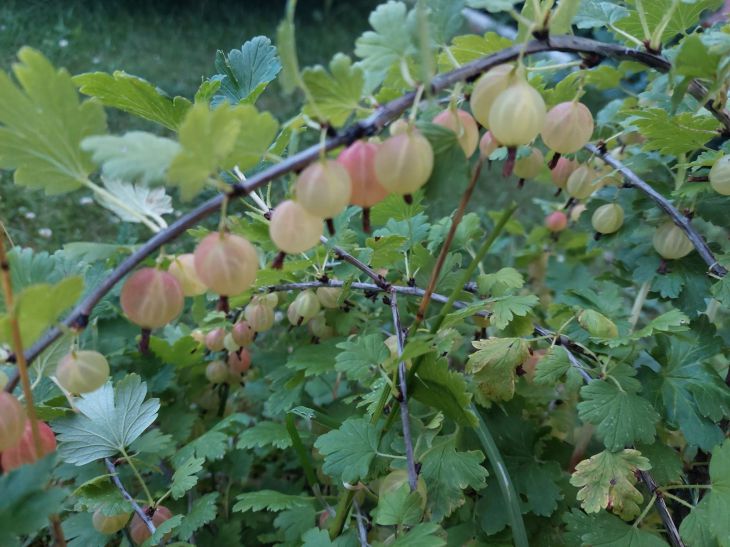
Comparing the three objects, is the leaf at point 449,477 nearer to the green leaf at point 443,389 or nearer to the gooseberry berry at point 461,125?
the green leaf at point 443,389

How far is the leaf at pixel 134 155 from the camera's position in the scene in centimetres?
38

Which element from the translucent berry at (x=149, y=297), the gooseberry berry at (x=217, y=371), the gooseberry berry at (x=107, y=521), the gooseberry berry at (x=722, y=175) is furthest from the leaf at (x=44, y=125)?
the gooseberry berry at (x=722, y=175)

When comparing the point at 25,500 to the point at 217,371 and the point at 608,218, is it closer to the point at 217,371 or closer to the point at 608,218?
the point at 217,371

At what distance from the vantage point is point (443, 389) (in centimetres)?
63

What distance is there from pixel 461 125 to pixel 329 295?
1.41ft

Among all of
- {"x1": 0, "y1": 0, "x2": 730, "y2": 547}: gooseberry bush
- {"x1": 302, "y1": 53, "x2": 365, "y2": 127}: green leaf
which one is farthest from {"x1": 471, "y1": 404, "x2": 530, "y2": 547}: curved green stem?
{"x1": 302, "y1": 53, "x2": 365, "y2": 127}: green leaf

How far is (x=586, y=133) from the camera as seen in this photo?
56cm

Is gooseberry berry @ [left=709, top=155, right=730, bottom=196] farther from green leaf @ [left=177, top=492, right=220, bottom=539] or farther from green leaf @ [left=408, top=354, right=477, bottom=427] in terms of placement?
green leaf @ [left=177, top=492, right=220, bottom=539]

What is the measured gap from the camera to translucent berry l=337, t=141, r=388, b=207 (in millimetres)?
439

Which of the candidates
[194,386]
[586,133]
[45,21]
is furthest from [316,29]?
[586,133]

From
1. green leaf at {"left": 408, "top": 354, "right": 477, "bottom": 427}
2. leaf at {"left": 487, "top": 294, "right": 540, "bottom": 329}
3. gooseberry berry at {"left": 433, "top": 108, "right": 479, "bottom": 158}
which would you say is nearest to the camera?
gooseberry berry at {"left": 433, "top": 108, "right": 479, "bottom": 158}

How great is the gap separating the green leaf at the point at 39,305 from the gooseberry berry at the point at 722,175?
70cm

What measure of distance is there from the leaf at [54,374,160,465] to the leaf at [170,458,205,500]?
73 mm

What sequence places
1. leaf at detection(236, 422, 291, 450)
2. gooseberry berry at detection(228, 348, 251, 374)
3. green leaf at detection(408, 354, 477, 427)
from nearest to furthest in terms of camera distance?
1. green leaf at detection(408, 354, 477, 427)
2. leaf at detection(236, 422, 291, 450)
3. gooseberry berry at detection(228, 348, 251, 374)
